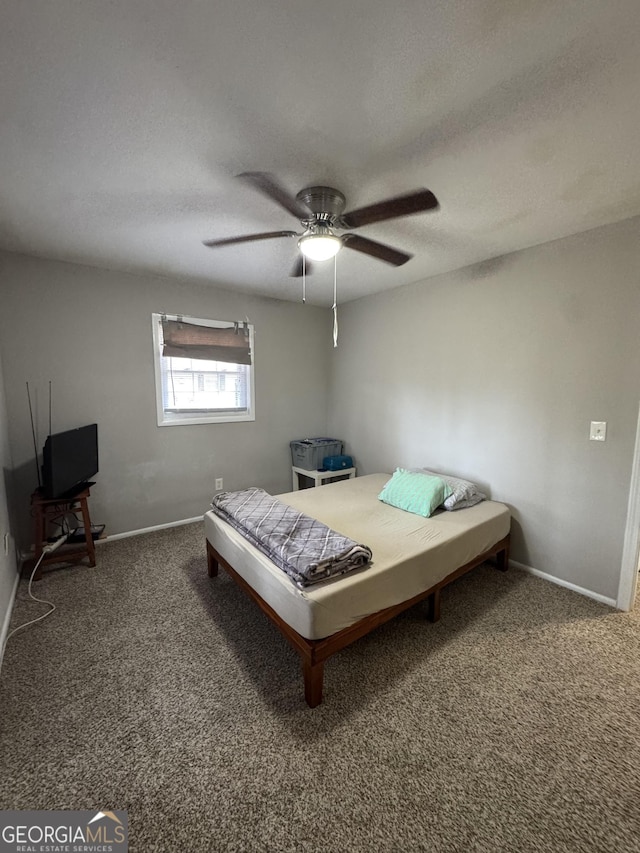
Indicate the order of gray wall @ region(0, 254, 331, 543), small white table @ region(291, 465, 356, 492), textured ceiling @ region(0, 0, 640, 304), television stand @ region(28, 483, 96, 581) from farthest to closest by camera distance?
1. small white table @ region(291, 465, 356, 492)
2. gray wall @ region(0, 254, 331, 543)
3. television stand @ region(28, 483, 96, 581)
4. textured ceiling @ region(0, 0, 640, 304)

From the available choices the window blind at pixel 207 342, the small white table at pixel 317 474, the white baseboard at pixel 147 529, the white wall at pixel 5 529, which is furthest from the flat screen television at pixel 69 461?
the small white table at pixel 317 474

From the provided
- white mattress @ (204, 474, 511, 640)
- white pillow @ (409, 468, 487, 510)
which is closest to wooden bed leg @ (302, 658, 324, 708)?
white mattress @ (204, 474, 511, 640)

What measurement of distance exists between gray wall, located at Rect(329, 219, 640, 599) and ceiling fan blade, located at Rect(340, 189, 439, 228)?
1344 mm

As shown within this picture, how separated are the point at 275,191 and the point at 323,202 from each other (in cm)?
26

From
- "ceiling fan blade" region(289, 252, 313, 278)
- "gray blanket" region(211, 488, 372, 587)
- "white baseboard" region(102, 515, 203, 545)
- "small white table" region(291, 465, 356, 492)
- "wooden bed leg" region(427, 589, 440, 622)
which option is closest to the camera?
"gray blanket" region(211, 488, 372, 587)

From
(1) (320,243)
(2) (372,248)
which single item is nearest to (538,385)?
(2) (372,248)

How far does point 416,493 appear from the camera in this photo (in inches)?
106

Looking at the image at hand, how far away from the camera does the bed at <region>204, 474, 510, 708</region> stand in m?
1.59

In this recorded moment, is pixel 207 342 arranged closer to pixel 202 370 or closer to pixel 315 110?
pixel 202 370

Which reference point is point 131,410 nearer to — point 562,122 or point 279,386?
point 279,386

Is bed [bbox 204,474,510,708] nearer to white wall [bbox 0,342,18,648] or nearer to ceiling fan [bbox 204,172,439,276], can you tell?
white wall [bbox 0,342,18,648]

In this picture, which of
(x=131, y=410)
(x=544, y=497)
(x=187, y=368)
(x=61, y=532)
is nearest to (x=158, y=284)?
(x=187, y=368)

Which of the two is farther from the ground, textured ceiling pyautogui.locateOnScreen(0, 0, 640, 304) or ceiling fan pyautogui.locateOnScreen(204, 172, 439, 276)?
textured ceiling pyautogui.locateOnScreen(0, 0, 640, 304)

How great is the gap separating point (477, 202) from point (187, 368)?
285cm
